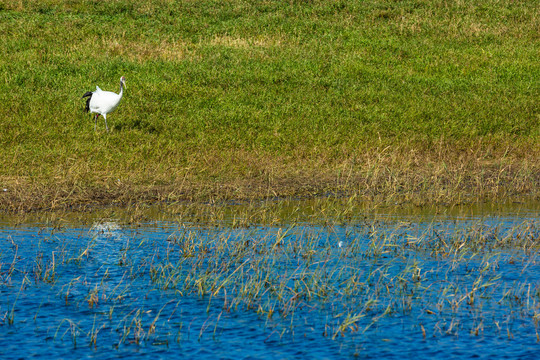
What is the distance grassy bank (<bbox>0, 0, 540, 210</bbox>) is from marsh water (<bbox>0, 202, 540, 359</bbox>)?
2699mm

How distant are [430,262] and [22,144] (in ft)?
38.1

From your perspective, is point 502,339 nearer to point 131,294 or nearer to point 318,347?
point 318,347

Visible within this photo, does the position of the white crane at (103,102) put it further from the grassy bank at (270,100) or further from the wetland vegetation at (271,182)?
the wetland vegetation at (271,182)

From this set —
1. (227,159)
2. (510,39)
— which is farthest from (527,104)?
(227,159)

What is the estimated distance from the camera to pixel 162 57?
27.5 m

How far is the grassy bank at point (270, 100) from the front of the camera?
16.3 m

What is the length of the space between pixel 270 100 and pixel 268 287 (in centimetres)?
1477

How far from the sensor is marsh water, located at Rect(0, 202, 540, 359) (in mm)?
7621

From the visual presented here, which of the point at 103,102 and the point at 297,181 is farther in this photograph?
the point at 103,102

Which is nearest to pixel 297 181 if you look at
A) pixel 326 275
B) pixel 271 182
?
pixel 271 182

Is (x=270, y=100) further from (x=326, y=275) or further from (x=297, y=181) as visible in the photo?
(x=326, y=275)

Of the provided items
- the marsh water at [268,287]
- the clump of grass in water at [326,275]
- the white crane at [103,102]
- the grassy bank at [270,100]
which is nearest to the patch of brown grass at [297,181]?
the grassy bank at [270,100]

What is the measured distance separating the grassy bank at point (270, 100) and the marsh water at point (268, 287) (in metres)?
2.70

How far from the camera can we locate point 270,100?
930 inches
